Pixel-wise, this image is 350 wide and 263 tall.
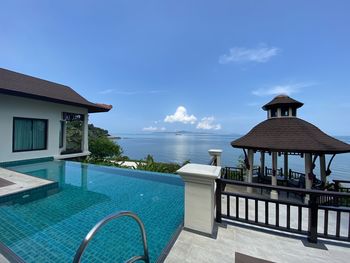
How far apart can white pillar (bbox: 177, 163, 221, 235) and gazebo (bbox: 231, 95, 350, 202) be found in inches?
208

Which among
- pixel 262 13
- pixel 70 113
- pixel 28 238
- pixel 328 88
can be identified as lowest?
pixel 28 238

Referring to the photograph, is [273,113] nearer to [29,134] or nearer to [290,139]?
[290,139]

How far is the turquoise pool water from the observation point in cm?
268

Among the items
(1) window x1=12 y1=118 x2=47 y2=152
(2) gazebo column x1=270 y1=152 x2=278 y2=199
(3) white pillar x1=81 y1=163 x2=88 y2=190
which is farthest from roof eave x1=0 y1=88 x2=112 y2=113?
(2) gazebo column x1=270 y1=152 x2=278 y2=199

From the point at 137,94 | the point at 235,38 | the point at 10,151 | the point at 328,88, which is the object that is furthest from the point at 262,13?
the point at 137,94

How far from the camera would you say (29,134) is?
364 inches

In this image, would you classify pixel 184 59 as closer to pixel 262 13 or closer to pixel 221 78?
pixel 221 78

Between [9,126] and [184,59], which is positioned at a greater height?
[184,59]

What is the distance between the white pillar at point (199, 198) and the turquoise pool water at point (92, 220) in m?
0.52

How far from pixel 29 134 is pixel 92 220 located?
27.3ft

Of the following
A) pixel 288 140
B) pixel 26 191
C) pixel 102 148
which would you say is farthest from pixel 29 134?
pixel 288 140

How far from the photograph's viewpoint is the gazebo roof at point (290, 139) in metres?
6.63

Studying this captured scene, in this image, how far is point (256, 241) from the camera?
9.45ft

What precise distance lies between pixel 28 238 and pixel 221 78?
1780 cm
